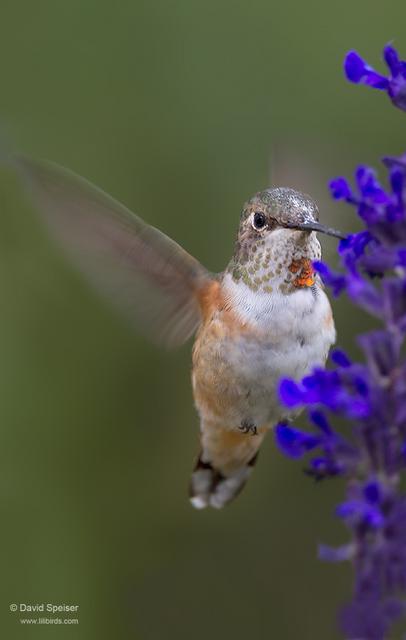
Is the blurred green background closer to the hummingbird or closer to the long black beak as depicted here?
the hummingbird

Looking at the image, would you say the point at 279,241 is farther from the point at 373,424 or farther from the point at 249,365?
the point at 373,424

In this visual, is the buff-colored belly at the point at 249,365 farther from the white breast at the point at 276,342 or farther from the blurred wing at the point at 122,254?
the blurred wing at the point at 122,254

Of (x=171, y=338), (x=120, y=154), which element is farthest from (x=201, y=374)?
(x=120, y=154)

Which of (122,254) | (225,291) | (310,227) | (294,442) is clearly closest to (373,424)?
(294,442)

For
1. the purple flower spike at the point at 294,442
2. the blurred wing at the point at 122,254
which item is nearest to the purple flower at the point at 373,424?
the purple flower spike at the point at 294,442

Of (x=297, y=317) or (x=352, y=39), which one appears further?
(x=352, y=39)

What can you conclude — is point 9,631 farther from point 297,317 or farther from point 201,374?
point 297,317
